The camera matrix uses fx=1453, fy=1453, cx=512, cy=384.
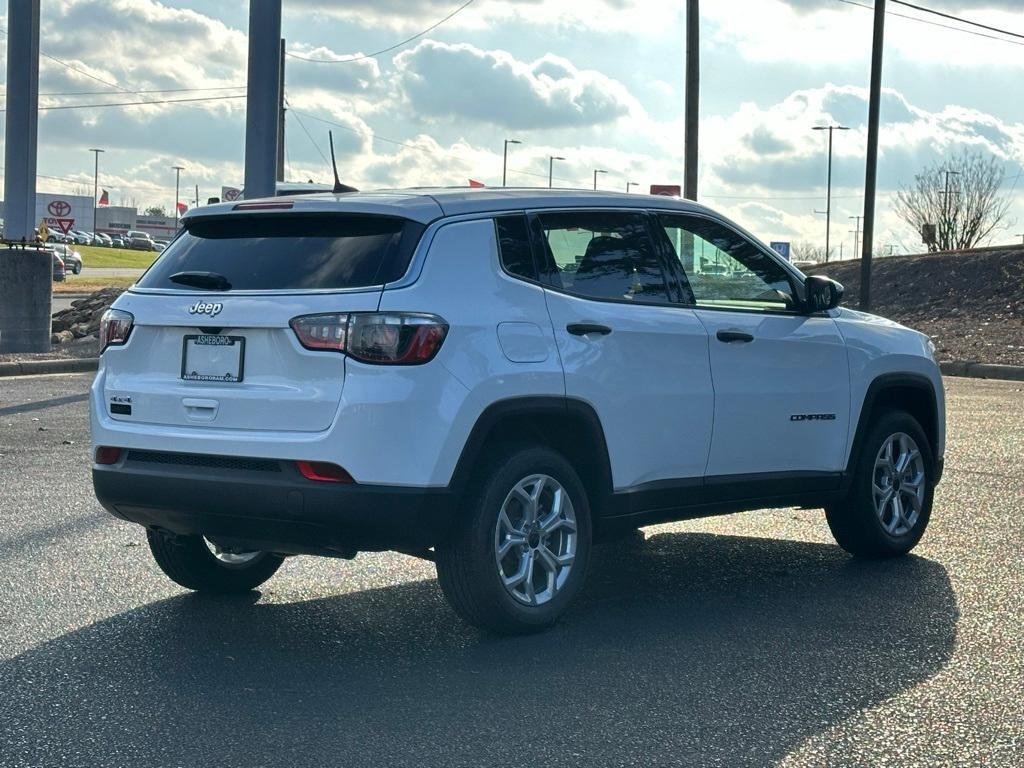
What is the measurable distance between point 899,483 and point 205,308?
3.93 meters

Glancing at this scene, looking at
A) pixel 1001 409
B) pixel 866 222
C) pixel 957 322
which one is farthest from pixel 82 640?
pixel 866 222

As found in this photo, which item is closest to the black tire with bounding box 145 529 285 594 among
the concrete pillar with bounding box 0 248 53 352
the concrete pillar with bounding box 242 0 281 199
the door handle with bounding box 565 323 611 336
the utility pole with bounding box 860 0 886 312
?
the door handle with bounding box 565 323 611 336

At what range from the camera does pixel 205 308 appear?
5645 mm

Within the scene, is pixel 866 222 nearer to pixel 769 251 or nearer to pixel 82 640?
pixel 769 251

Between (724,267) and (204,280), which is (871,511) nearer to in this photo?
(724,267)

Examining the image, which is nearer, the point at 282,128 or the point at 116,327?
the point at 116,327

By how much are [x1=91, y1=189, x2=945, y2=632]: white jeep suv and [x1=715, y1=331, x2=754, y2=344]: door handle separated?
0.01 metres

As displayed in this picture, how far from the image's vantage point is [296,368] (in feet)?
17.7

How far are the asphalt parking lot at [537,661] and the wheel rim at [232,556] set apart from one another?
0.58 ft

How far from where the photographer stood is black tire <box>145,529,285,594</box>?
646 centimetres

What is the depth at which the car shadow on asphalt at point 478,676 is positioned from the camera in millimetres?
4484

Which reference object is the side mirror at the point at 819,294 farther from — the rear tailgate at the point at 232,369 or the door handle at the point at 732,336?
the rear tailgate at the point at 232,369

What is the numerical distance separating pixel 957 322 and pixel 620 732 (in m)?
26.6

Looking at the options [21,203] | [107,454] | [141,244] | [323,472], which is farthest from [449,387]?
[141,244]
